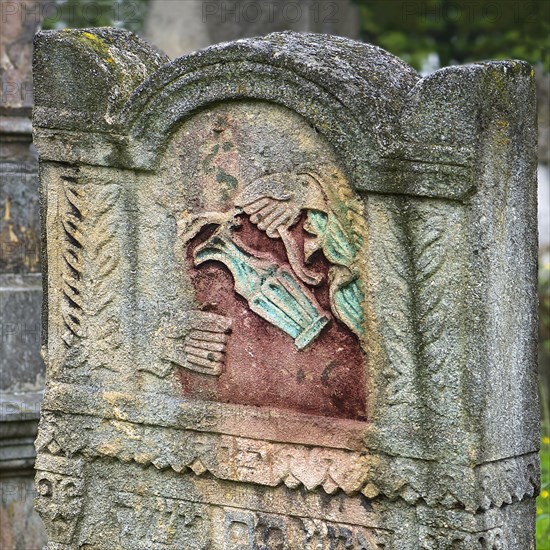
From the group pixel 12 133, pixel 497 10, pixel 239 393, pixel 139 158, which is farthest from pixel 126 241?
pixel 497 10

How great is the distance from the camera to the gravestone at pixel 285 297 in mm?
3949

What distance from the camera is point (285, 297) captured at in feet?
14.0

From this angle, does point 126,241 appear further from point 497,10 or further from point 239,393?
point 497,10

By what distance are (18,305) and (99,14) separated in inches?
181

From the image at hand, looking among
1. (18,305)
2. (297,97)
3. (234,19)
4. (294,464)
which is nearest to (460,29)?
(234,19)

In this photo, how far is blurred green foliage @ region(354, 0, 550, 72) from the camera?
375 inches

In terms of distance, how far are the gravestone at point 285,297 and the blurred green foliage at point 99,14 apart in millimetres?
5408

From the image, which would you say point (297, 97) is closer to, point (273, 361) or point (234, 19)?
point (273, 361)

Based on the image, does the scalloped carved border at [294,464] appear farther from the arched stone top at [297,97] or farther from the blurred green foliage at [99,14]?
the blurred green foliage at [99,14]

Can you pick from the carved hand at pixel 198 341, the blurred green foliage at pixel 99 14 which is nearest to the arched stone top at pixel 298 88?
the carved hand at pixel 198 341

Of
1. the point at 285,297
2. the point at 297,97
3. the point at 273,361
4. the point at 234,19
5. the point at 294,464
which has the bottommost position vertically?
the point at 294,464

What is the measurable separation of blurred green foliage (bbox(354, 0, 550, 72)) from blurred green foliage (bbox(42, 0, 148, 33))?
1708 mm

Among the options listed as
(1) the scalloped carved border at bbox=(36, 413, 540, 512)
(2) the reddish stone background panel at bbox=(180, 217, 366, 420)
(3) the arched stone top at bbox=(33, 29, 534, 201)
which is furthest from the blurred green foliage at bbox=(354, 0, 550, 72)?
(1) the scalloped carved border at bbox=(36, 413, 540, 512)

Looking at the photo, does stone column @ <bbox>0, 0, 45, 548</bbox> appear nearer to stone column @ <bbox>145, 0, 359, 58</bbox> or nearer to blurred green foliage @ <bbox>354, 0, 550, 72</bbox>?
stone column @ <bbox>145, 0, 359, 58</bbox>
